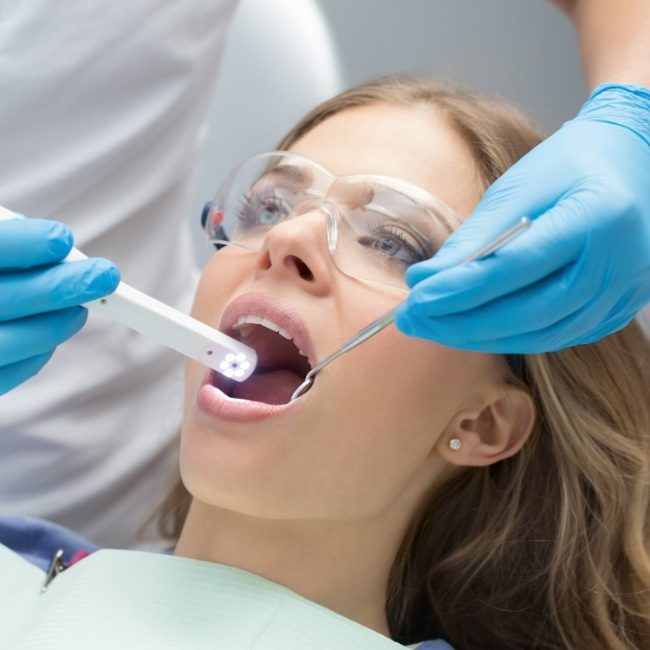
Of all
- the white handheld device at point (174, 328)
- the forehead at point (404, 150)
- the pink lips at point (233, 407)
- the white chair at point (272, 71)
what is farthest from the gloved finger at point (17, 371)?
the white chair at point (272, 71)

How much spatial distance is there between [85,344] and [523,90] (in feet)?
3.92

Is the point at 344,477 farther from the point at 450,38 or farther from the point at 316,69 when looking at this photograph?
the point at 450,38

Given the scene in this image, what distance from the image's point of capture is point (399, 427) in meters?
1.38

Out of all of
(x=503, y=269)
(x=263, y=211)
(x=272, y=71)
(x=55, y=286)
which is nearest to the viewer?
(x=503, y=269)

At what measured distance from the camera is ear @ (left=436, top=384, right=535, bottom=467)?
1.49 meters

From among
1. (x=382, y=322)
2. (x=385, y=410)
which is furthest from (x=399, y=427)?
(x=382, y=322)

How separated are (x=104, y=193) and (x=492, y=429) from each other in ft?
2.59

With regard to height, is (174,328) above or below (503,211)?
below

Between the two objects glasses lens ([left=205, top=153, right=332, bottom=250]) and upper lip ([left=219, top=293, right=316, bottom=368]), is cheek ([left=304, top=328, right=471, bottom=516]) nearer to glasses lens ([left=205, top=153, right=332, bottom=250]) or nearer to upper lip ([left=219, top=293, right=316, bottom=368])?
upper lip ([left=219, top=293, right=316, bottom=368])

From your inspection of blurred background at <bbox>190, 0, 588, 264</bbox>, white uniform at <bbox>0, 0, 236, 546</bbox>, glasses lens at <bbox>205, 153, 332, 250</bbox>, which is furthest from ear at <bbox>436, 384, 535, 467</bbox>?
blurred background at <bbox>190, 0, 588, 264</bbox>

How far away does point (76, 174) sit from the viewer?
1.76 metres

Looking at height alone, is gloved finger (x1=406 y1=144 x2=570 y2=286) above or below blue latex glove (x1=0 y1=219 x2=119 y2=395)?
above

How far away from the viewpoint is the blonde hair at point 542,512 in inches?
61.2

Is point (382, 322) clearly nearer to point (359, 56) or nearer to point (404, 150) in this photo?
point (404, 150)
